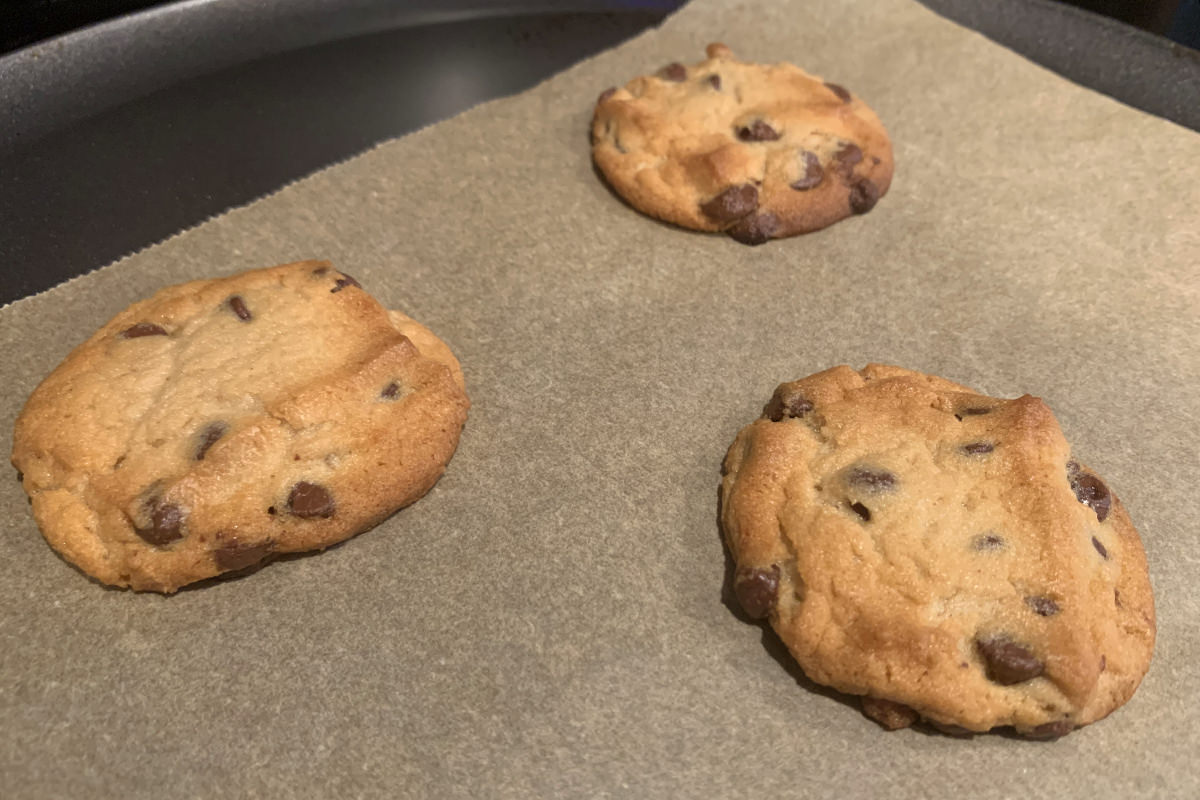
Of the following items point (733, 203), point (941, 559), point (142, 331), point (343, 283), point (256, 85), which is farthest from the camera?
point (256, 85)

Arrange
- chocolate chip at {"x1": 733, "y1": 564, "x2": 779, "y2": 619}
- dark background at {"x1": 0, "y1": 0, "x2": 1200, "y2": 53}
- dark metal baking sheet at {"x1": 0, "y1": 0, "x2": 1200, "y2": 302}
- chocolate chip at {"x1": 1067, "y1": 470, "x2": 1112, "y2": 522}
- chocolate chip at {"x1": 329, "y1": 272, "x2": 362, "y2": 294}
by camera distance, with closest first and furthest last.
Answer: chocolate chip at {"x1": 733, "y1": 564, "x2": 779, "y2": 619} < chocolate chip at {"x1": 1067, "y1": 470, "x2": 1112, "y2": 522} < chocolate chip at {"x1": 329, "y1": 272, "x2": 362, "y2": 294} < dark metal baking sheet at {"x1": 0, "y1": 0, "x2": 1200, "y2": 302} < dark background at {"x1": 0, "y1": 0, "x2": 1200, "y2": 53}

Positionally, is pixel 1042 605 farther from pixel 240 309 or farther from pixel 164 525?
pixel 240 309

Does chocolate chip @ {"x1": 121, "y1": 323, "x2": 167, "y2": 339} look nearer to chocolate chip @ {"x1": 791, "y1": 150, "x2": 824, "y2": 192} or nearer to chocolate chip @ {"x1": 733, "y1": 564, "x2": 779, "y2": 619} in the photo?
chocolate chip @ {"x1": 733, "y1": 564, "x2": 779, "y2": 619}

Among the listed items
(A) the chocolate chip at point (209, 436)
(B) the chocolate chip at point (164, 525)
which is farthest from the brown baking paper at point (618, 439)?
(A) the chocolate chip at point (209, 436)

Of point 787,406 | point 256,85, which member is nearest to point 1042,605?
point 787,406

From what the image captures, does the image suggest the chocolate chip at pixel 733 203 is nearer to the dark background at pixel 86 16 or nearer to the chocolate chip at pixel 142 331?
the chocolate chip at pixel 142 331

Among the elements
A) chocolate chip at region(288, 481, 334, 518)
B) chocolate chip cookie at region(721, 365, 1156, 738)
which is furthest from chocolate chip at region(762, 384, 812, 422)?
chocolate chip at region(288, 481, 334, 518)
